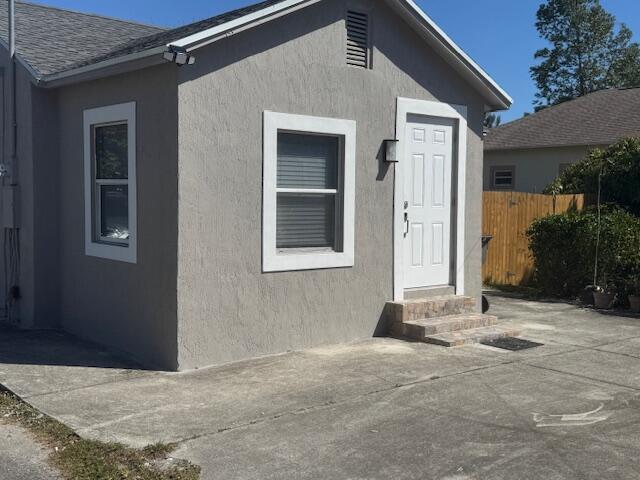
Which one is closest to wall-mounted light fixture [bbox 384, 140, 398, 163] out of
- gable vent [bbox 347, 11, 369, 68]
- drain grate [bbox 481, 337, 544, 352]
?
gable vent [bbox 347, 11, 369, 68]

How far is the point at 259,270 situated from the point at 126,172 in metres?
1.83

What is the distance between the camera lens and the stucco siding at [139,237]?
6969mm

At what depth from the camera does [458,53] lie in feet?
29.0

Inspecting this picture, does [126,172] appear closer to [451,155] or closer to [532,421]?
[451,155]

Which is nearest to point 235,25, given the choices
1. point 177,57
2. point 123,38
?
point 177,57

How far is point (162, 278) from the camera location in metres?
7.07

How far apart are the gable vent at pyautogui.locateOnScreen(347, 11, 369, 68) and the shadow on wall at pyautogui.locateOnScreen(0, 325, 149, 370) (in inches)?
165

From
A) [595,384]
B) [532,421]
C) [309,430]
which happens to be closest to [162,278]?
[309,430]

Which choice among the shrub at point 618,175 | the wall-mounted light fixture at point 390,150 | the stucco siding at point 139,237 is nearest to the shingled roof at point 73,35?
the stucco siding at point 139,237

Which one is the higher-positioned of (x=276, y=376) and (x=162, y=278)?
(x=162, y=278)

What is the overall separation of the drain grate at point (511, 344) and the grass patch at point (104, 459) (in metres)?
4.50

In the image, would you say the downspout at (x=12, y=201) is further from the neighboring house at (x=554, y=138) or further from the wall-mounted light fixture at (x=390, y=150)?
the neighboring house at (x=554, y=138)

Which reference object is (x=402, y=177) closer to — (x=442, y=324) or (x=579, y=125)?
(x=442, y=324)

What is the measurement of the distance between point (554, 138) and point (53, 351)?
1802 cm
